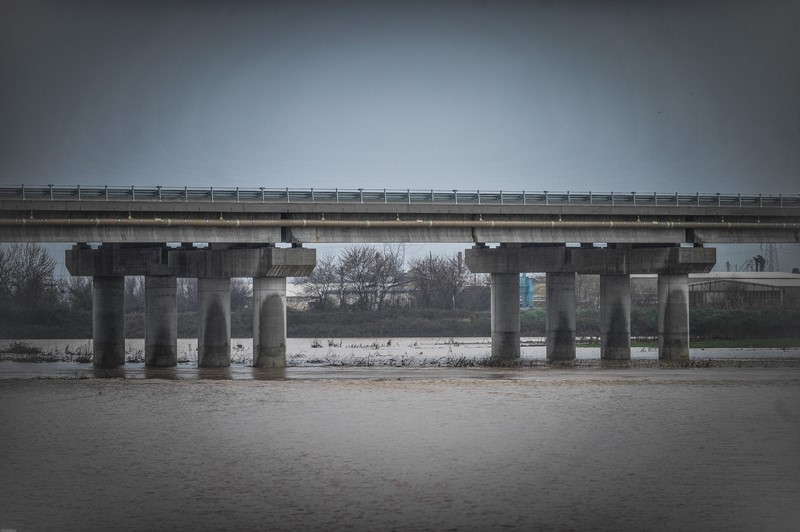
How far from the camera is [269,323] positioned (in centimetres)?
5969

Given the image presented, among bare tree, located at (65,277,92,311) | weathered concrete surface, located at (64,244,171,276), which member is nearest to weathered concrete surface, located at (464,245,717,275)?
weathered concrete surface, located at (64,244,171,276)

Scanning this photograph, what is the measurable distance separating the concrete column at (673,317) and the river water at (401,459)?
23752 millimetres

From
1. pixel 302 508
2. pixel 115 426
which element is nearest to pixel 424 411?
pixel 115 426

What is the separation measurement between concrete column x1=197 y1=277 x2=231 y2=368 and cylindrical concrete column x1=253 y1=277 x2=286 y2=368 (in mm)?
3116

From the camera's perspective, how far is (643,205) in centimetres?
6669

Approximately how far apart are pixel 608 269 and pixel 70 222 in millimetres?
33573

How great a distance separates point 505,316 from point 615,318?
7608mm

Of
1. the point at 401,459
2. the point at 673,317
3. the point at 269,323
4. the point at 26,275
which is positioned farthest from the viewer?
the point at 26,275

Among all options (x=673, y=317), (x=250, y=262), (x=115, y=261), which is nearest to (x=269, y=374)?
(x=250, y=262)

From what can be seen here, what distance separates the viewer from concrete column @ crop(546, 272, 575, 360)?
6956 cm

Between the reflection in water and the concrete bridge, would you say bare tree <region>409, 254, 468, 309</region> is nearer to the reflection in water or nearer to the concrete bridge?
the concrete bridge

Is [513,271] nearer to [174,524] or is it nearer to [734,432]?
[734,432]

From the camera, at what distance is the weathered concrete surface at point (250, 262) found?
5984 cm

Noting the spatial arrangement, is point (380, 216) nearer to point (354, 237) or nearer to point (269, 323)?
point (354, 237)
